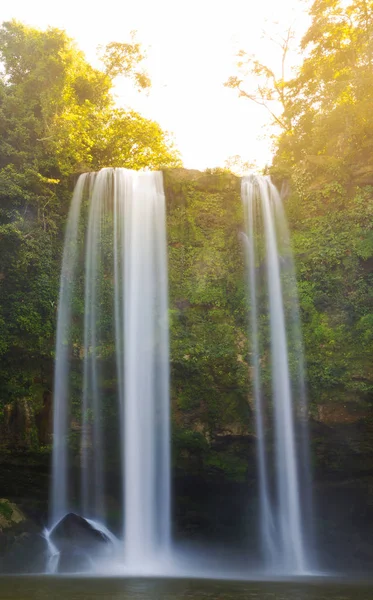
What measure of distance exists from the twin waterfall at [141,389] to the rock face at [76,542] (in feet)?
1.27

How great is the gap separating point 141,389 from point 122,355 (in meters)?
1.04

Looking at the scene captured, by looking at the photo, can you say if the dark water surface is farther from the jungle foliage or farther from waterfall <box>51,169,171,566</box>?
the jungle foliage

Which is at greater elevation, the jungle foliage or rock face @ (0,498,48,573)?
the jungle foliage

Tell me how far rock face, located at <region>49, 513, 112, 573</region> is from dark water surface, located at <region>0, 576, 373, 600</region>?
169 cm

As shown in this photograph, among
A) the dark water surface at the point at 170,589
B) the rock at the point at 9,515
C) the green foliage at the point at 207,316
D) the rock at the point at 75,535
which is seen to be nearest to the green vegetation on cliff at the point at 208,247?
the green foliage at the point at 207,316

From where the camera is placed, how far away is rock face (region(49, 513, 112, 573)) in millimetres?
11453

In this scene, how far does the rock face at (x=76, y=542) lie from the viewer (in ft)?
37.6

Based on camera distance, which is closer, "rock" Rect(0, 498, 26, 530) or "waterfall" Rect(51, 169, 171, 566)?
"waterfall" Rect(51, 169, 171, 566)

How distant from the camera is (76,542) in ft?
39.3

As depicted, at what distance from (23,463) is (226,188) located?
9.74 m

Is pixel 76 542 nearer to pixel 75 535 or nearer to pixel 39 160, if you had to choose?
pixel 75 535

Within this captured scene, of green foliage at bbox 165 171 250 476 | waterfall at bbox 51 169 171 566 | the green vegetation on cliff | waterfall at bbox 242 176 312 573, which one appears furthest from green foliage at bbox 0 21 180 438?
waterfall at bbox 242 176 312 573

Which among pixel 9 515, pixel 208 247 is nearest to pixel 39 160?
pixel 208 247

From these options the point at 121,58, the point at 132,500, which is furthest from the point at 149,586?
the point at 121,58
